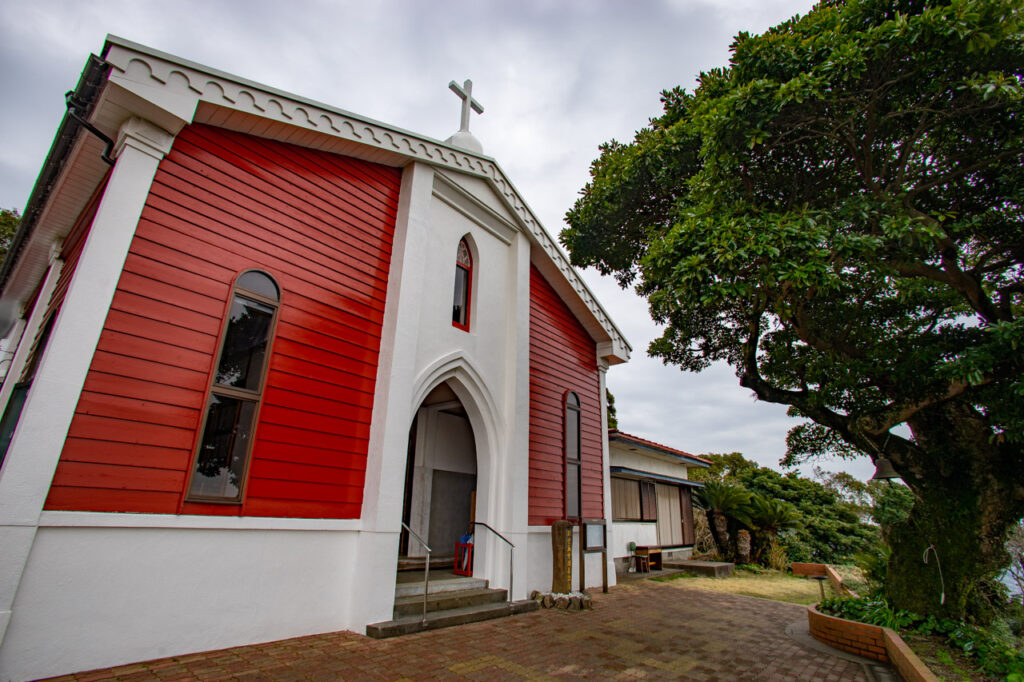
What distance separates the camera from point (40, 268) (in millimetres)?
8430

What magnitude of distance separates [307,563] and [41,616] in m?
2.17

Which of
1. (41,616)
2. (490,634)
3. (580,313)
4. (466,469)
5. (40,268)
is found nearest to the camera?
(41,616)

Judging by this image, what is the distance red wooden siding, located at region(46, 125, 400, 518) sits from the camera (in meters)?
4.36

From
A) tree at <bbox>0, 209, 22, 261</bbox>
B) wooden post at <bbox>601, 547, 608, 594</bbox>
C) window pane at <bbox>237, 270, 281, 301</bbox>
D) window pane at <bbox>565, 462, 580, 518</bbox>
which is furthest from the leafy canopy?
tree at <bbox>0, 209, 22, 261</bbox>

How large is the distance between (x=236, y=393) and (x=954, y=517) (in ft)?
29.4

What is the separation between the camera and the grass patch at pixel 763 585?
33.3 ft

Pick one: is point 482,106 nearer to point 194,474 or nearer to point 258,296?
point 258,296

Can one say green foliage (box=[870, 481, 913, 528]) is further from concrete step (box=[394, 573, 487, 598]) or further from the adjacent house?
concrete step (box=[394, 573, 487, 598])

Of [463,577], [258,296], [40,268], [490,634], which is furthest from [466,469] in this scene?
[40,268]

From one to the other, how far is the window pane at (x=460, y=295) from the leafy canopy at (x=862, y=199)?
2.75m

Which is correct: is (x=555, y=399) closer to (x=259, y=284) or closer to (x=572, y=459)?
(x=572, y=459)

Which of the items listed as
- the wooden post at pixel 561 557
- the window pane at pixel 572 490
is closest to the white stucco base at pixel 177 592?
the wooden post at pixel 561 557

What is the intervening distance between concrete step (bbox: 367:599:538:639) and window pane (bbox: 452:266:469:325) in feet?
14.2

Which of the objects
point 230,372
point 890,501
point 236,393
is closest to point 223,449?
point 236,393
